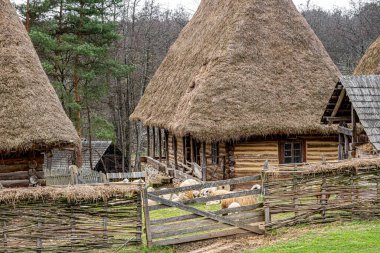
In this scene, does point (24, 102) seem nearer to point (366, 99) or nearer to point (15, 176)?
point (15, 176)

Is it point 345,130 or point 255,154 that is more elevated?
point 345,130

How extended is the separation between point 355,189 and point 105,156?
26186 millimetres

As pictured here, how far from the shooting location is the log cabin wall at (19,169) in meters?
16.0

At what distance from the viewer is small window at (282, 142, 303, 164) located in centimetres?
2195

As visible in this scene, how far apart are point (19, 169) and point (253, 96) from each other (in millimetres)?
9997

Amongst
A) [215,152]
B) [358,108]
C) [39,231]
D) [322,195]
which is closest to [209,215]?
[322,195]

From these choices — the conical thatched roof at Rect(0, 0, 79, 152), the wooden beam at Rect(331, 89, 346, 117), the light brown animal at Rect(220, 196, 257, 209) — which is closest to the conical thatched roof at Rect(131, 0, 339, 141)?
the wooden beam at Rect(331, 89, 346, 117)

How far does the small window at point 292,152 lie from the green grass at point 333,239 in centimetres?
1000

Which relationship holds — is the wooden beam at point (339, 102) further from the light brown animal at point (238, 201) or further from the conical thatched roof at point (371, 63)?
the conical thatched roof at point (371, 63)

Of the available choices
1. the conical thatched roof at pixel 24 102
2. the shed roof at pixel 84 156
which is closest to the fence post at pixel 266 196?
the conical thatched roof at pixel 24 102

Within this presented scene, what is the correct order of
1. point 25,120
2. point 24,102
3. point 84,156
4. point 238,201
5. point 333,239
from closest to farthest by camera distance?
1. point 333,239
2. point 238,201
3. point 25,120
4. point 24,102
5. point 84,156

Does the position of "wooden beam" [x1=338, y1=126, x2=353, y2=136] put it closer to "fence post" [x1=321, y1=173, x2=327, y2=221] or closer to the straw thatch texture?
"fence post" [x1=321, y1=173, x2=327, y2=221]

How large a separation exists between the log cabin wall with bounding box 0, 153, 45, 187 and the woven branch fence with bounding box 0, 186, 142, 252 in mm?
5844

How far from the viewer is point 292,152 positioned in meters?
22.0
